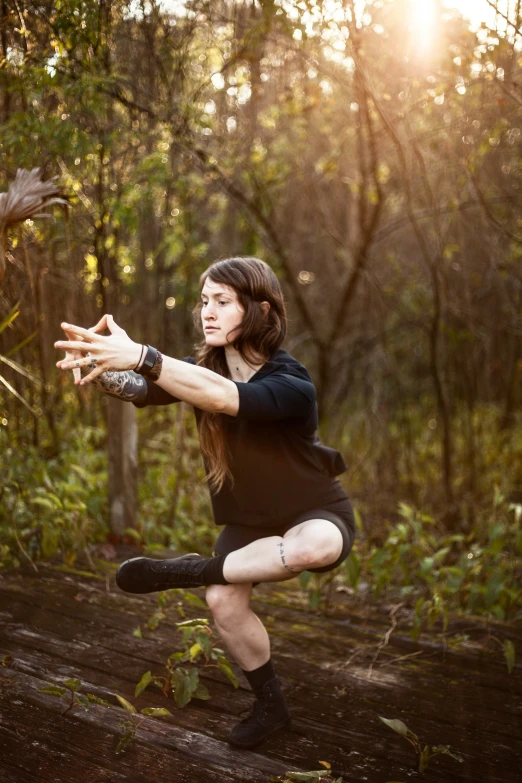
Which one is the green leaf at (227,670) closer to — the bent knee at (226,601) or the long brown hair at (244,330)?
the bent knee at (226,601)

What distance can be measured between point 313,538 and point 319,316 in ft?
21.3

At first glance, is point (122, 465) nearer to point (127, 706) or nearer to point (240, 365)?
point (240, 365)

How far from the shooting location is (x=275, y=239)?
6.10m

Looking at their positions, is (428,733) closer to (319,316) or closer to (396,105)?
(396,105)

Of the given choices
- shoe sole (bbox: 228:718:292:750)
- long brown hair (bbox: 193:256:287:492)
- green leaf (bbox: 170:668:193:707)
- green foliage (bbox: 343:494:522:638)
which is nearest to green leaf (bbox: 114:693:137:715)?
green leaf (bbox: 170:668:193:707)

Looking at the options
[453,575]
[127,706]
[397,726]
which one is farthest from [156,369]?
[453,575]

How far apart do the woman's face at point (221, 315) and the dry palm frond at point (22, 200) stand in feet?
2.46

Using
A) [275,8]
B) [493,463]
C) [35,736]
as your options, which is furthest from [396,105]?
[35,736]

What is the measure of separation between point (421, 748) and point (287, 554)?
678 millimetres

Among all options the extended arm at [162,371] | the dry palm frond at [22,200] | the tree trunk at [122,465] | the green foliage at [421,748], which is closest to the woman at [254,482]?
the extended arm at [162,371]

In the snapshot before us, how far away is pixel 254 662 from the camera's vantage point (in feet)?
7.42

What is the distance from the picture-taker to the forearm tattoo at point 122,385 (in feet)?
6.82

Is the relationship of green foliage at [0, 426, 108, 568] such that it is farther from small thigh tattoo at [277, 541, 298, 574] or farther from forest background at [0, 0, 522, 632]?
small thigh tattoo at [277, 541, 298, 574]

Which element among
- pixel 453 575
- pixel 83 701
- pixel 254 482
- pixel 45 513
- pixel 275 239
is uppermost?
pixel 275 239
